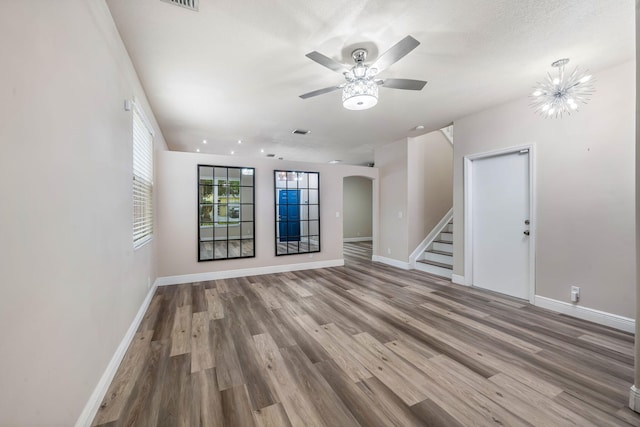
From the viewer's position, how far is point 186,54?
251 cm

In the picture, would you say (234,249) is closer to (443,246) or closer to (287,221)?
(287,221)

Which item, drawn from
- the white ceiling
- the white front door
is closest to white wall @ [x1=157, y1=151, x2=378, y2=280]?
the white ceiling

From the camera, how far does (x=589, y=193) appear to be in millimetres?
2984

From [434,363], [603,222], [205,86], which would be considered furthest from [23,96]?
[603,222]

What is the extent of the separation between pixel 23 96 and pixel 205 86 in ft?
7.98

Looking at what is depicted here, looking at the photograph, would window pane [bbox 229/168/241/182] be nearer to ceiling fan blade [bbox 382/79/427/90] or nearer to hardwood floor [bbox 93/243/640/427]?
hardwood floor [bbox 93/243/640/427]

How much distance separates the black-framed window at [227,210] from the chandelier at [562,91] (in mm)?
4447

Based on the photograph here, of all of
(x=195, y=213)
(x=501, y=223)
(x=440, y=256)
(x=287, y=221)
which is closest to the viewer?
(x=501, y=223)

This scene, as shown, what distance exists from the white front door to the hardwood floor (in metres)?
0.46

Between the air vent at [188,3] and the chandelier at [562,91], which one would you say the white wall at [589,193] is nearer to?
the chandelier at [562,91]

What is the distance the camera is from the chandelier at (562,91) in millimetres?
2574

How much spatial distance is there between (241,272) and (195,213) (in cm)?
139

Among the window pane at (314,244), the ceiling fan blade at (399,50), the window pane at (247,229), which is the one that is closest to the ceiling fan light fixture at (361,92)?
the ceiling fan blade at (399,50)

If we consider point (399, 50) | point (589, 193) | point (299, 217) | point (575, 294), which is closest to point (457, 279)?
point (575, 294)
